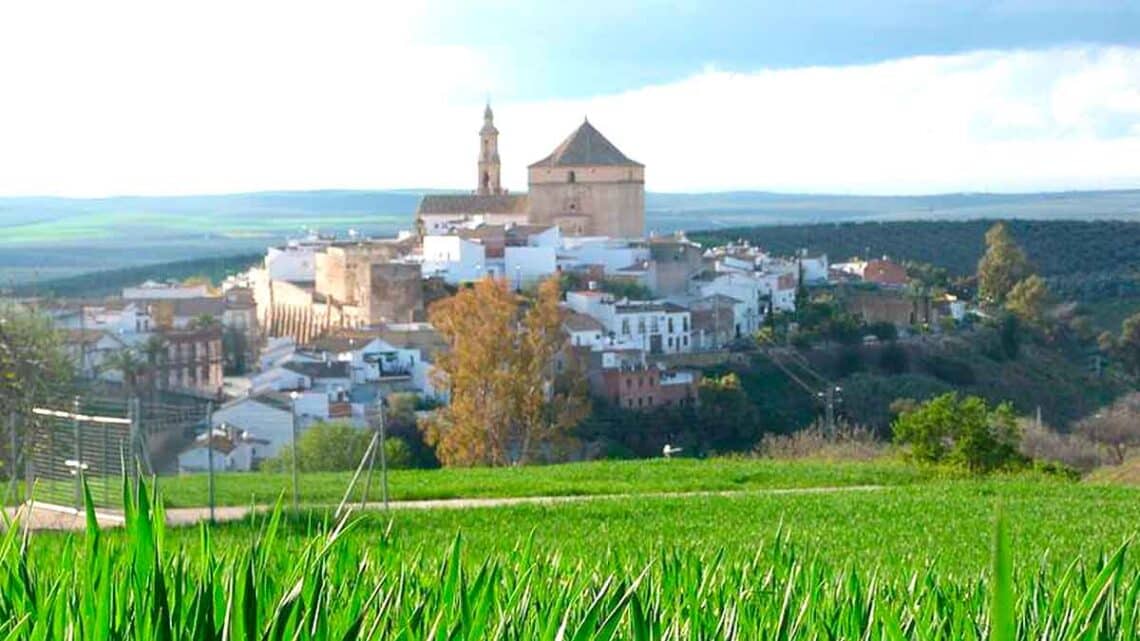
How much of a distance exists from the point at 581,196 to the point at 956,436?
208 ft

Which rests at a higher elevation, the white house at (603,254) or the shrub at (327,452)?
the shrub at (327,452)

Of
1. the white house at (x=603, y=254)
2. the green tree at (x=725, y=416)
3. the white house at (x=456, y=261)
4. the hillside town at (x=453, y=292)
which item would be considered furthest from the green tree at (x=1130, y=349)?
the white house at (x=456, y=261)

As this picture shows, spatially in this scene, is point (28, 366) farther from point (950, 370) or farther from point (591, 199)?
point (591, 199)

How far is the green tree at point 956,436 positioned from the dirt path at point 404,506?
6.32 ft

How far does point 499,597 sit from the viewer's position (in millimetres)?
2963

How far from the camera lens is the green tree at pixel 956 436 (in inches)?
647

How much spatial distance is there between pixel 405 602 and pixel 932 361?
52.0m

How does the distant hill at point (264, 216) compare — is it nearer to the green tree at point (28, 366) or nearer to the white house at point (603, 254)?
the white house at point (603, 254)

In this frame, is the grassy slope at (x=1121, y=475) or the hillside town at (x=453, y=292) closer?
the grassy slope at (x=1121, y=475)

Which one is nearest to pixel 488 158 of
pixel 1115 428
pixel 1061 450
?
pixel 1115 428

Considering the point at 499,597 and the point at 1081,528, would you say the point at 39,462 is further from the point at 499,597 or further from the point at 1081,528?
the point at 499,597

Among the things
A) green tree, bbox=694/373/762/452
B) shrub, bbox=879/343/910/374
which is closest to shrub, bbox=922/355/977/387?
shrub, bbox=879/343/910/374

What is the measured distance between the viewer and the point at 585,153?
79312 millimetres

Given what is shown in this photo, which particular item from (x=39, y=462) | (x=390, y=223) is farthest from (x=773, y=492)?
(x=390, y=223)
